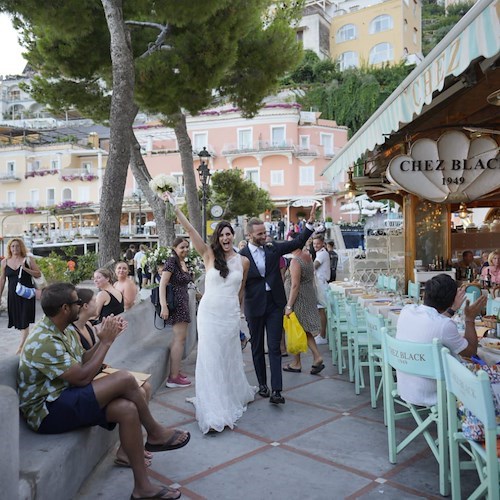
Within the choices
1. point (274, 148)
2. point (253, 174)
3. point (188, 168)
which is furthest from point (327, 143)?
point (188, 168)

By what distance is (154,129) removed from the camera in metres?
41.1

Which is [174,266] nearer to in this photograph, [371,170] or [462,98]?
[462,98]

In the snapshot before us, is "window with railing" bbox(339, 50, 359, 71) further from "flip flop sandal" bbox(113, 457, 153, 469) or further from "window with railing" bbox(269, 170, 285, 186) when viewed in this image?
"flip flop sandal" bbox(113, 457, 153, 469)

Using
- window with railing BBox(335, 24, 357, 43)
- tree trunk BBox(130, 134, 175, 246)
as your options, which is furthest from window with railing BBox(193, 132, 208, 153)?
tree trunk BBox(130, 134, 175, 246)

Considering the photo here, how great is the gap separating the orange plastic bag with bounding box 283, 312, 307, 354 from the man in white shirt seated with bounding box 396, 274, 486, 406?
2125mm

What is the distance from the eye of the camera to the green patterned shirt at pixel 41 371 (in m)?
2.72

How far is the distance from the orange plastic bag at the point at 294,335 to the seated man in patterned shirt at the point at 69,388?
8.76 ft

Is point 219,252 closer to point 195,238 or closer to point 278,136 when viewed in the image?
point 195,238

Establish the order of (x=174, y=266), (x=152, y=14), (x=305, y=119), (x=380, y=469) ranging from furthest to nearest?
(x=305, y=119), (x=152, y=14), (x=174, y=266), (x=380, y=469)

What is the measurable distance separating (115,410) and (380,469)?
1.71 m

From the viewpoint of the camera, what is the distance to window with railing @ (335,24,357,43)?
52688 mm

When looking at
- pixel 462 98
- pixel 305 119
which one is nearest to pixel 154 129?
pixel 305 119

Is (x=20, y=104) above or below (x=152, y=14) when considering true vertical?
above

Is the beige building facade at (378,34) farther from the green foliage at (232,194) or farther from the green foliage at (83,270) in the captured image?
the green foliage at (83,270)
